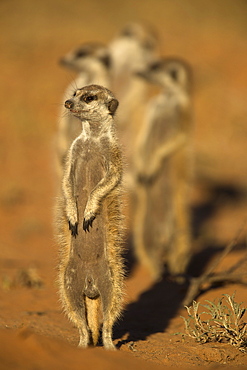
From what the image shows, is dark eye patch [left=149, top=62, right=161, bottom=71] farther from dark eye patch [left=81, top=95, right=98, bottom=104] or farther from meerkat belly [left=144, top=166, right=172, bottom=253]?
dark eye patch [left=81, top=95, right=98, bottom=104]

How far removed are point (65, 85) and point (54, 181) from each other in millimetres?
5646

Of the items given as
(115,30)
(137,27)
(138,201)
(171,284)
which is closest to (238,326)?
(171,284)

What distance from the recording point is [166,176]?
7.26m

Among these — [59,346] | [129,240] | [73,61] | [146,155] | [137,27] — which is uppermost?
A: [137,27]

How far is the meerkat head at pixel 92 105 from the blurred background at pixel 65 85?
1.19m

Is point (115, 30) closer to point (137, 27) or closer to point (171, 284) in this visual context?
point (137, 27)

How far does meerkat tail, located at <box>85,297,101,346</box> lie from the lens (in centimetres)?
408

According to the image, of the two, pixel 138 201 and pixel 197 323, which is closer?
pixel 197 323

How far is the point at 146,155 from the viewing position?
7555 mm

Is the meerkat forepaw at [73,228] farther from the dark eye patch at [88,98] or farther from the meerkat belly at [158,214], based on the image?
the meerkat belly at [158,214]

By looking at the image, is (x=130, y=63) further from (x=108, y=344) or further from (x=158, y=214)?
(x=108, y=344)

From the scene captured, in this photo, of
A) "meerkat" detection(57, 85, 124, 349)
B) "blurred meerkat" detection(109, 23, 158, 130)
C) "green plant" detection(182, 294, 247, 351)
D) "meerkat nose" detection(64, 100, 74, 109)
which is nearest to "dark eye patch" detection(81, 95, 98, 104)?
"meerkat" detection(57, 85, 124, 349)

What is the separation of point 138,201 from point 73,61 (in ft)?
7.35

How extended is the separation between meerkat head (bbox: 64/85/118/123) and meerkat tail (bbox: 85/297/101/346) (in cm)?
126
